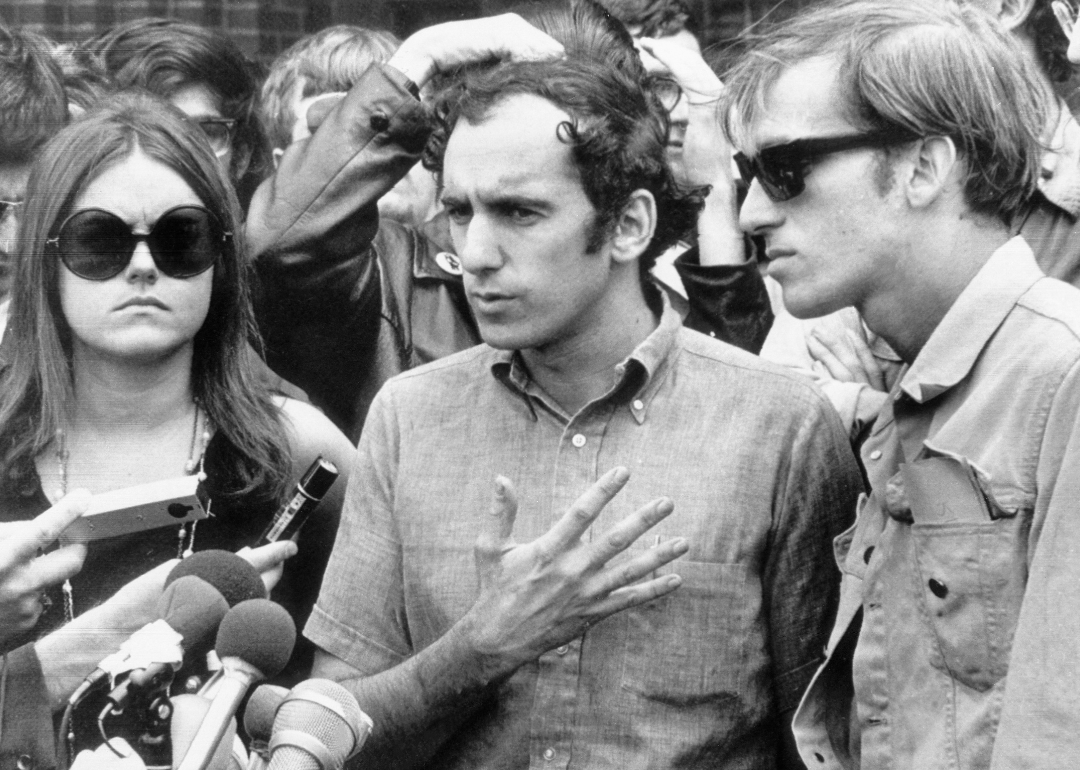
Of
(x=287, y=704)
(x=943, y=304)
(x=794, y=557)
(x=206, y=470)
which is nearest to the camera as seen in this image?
(x=287, y=704)

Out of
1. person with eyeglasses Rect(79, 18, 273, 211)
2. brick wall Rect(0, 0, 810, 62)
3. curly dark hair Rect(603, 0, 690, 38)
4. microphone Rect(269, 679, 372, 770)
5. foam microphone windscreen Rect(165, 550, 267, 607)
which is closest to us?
microphone Rect(269, 679, 372, 770)

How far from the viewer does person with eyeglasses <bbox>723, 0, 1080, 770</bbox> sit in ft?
7.22

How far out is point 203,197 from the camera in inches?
120

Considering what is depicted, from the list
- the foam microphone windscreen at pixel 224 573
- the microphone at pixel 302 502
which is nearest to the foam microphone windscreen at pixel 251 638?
the foam microphone windscreen at pixel 224 573

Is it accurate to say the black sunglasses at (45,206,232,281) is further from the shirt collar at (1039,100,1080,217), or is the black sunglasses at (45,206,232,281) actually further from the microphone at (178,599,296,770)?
the shirt collar at (1039,100,1080,217)

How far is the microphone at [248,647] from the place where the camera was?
171 centimetres

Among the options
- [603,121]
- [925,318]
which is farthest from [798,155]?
[603,121]

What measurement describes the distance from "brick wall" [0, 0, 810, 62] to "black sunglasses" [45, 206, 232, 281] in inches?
51.8

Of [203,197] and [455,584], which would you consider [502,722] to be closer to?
[455,584]

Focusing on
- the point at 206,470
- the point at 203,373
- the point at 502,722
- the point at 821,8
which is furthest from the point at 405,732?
the point at 821,8

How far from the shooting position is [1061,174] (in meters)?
2.94

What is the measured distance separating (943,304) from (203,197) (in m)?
1.47

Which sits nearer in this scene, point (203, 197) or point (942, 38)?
point (942, 38)

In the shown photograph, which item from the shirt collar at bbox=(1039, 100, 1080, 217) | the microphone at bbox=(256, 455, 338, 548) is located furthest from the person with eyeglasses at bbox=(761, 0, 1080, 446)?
the microphone at bbox=(256, 455, 338, 548)
